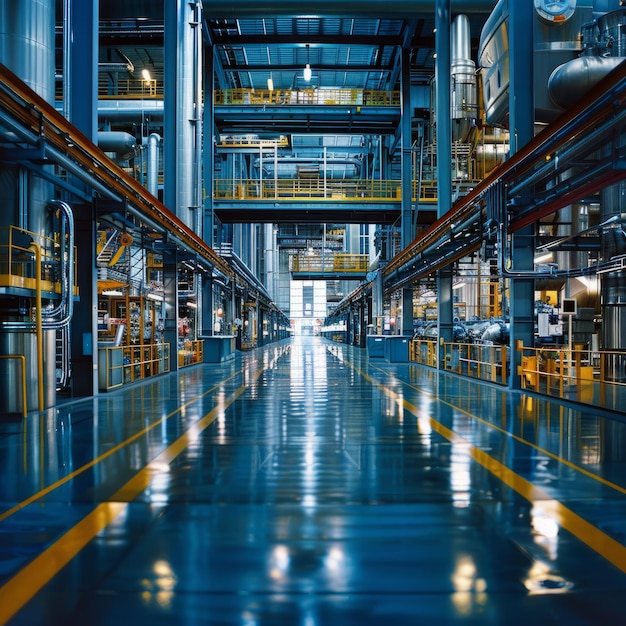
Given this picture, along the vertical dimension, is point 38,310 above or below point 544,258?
below

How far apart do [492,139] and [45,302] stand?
20.4m

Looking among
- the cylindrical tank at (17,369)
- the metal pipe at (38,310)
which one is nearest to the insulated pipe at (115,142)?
the metal pipe at (38,310)

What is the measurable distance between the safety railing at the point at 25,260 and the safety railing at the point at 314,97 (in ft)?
75.6

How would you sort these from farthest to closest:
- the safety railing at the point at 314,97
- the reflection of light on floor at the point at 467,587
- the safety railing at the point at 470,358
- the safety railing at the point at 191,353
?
the safety railing at the point at 314,97 < the safety railing at the point at 191,353 < the safety railing at the point at 470,358 < the reflection of light on floor at the point at 467,587

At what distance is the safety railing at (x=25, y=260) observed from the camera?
9.77 meters

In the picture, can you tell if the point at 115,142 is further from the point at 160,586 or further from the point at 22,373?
the point at 160,586

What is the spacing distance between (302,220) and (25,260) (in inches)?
993

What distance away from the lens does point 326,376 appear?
1823 centimetres

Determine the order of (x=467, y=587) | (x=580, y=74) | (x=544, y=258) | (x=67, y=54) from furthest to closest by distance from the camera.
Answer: (x=544, y=258), (x=580, y=74), (x=67, y=54), (x=467, y=587)

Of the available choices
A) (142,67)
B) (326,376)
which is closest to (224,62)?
(142,67)

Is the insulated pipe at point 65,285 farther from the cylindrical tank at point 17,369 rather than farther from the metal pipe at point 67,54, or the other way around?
the metal pipe at point 67,54

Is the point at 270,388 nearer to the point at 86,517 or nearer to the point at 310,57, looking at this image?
the point at 86,517

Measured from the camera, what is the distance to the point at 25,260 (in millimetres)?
10656

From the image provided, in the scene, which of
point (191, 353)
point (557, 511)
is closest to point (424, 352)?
point (191, 353)
